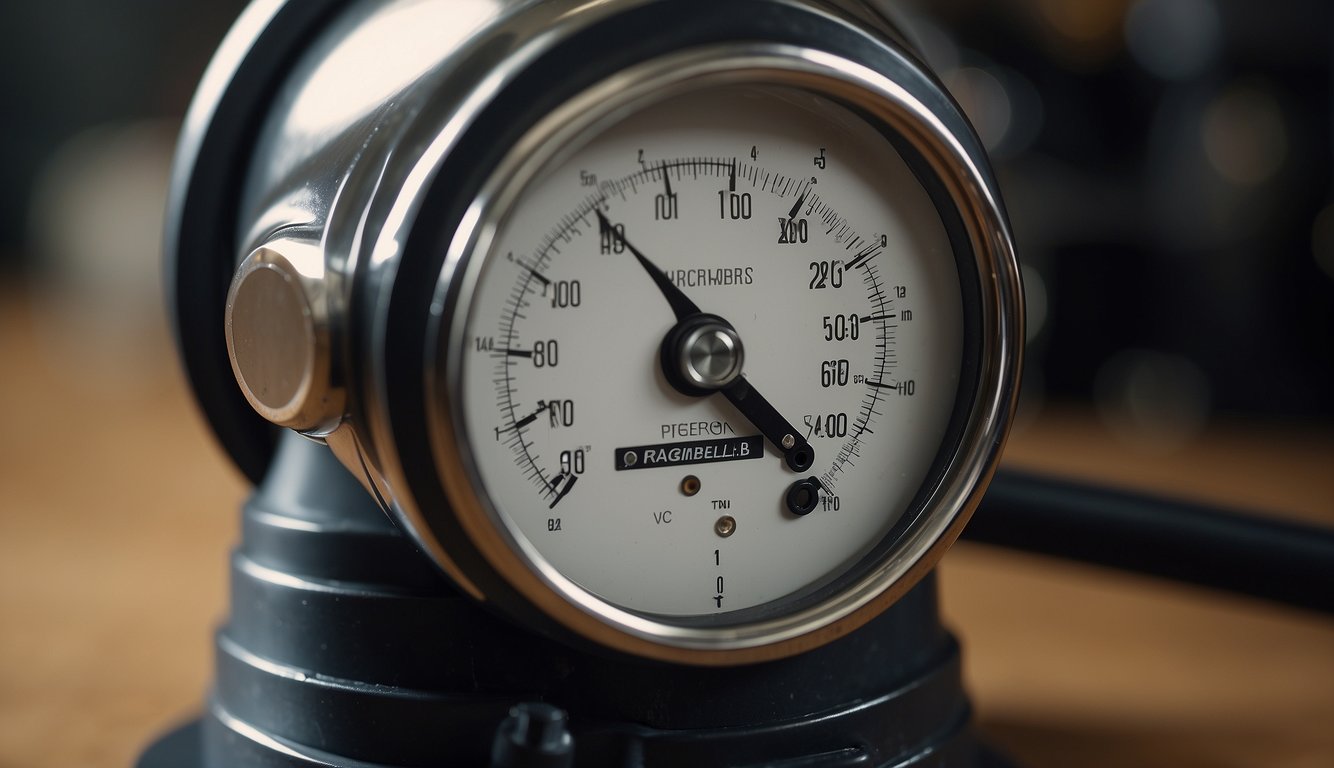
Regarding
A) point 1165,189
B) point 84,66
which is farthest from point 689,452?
point 84,66

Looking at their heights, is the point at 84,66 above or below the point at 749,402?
above

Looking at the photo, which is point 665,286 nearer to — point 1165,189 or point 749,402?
point 749,402

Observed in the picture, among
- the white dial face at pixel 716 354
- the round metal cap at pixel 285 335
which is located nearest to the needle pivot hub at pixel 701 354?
the white dial face at pixel 716 354

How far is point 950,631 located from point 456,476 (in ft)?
0.76

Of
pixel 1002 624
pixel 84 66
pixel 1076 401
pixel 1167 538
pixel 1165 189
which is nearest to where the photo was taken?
pixel 1167 538

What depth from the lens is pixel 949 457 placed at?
444 mm

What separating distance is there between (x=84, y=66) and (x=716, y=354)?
2020 mm

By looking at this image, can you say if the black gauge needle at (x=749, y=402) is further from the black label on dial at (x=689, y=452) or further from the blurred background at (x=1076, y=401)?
the blurred background at (x=1076, y=401)

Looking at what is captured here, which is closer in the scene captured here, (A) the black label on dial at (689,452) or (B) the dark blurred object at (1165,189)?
(A) the black label on dial at (689,452)

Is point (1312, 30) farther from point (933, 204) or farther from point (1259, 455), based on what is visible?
point (933, 204)

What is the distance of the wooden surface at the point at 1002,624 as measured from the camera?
633 mm

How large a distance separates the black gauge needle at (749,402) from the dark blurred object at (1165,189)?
869mm

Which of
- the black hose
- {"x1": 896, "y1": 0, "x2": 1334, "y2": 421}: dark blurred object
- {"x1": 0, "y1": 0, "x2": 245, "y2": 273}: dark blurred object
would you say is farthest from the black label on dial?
{"x1": 0, "y1": 0, "x2": 245, "y2": 273}: dark blurred object

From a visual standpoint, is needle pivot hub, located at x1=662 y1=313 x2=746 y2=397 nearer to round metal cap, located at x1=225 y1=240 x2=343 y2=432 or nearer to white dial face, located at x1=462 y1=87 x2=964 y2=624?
white dial face, located at x1=462 y1=87 x2=964 y2=624
